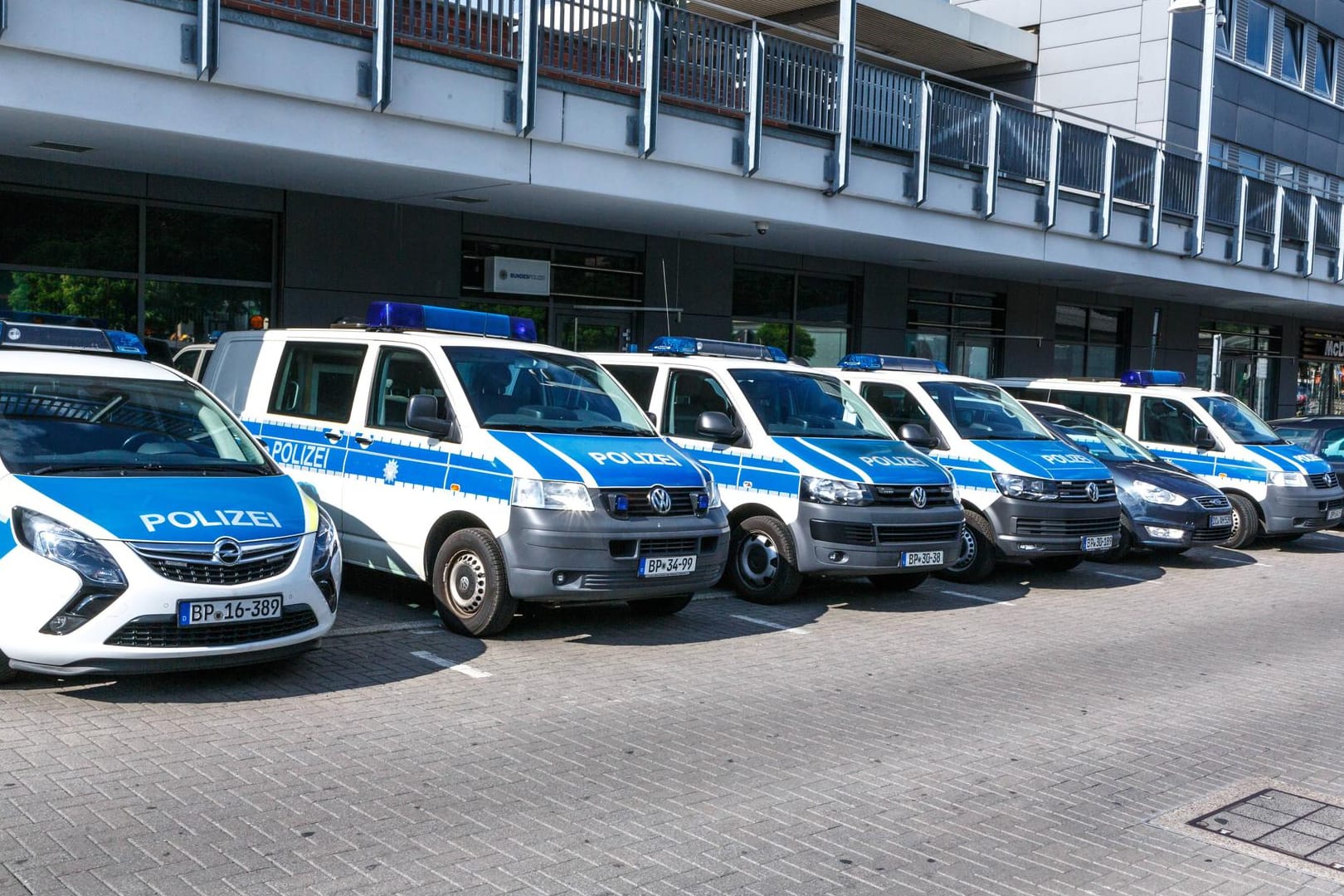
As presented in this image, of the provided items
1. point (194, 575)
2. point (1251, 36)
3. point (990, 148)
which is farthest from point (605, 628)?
point (1251, 36)

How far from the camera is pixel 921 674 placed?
825 cm

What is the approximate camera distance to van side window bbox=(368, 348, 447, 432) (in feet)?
29.9

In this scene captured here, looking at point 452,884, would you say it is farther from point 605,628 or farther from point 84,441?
point 605,628

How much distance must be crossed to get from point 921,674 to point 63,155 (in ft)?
30.6

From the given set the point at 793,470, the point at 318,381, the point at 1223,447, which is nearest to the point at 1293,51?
the point at 1223,447

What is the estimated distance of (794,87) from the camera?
52.7 ft

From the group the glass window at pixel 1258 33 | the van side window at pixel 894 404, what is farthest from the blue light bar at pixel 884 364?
the glass window at pixel 1258 33

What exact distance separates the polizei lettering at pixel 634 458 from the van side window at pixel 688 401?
6.16 feet

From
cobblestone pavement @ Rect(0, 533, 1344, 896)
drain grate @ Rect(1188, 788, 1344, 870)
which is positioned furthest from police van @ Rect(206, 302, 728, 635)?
drain grate @ Rect(1188, 788, 1344, 870)

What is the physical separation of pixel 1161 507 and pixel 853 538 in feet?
16.6

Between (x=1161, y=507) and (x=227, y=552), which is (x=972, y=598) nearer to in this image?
(x=1161, y=507)

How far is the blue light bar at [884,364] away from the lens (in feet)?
43.2

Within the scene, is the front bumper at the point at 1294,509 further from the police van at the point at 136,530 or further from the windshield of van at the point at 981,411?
the police van at the point at 136,530

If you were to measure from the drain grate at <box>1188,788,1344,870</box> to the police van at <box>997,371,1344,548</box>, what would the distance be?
33.8ft
